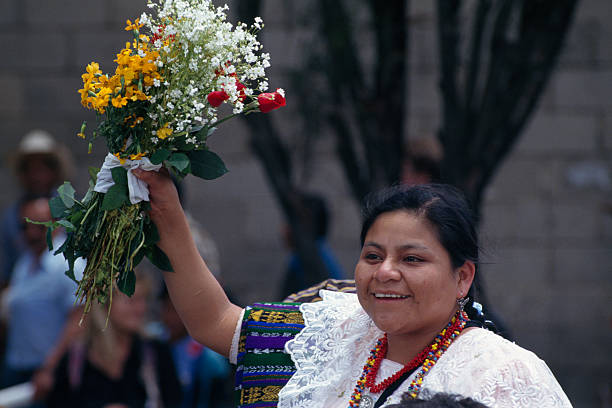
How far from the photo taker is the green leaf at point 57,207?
2715mm

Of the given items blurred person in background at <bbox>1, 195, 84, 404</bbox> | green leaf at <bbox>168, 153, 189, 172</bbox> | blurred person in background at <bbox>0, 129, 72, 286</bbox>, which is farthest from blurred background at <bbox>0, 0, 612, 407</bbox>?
green leaf at <bbox>168, 153, 189, 172</bbox>

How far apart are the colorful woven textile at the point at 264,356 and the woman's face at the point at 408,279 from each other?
0.39 meters

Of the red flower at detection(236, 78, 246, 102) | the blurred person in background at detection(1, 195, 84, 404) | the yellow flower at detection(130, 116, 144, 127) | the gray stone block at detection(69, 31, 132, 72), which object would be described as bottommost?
the blurred person in background at detection(1, 195, 84, 404)

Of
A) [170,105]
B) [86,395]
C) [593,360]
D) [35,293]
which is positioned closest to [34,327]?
[35,293]

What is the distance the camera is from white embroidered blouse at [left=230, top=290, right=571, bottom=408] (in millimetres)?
2299

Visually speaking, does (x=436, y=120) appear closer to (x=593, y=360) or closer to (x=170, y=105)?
(x=593, y=360)

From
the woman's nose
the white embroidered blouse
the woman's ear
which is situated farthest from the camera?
the woman's ear

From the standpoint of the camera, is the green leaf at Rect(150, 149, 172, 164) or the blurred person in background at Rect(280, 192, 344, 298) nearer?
the green leaf at Rect(150, 149, 172, 164)

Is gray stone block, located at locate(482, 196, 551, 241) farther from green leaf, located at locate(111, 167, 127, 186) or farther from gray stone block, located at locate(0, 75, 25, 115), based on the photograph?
green leaf, located at locate(111, 167, 127, 186)

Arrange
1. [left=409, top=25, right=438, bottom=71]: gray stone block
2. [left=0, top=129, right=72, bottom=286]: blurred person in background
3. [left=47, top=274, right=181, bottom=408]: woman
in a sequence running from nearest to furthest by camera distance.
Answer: [left=47, top=274, right=181, bottom=408]: woman, [left=0, top=129, right=72, bottom=286]: blurred person in background, [left=409, top=25, right=438, bottom=71]: gray stone block

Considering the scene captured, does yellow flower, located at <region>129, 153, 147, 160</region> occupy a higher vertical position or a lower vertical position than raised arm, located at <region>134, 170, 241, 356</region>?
higher

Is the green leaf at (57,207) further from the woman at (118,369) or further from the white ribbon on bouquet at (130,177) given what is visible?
the woman at (118,369)

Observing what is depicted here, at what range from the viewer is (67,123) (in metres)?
7.27

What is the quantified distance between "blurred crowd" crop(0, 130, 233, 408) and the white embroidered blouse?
6.34 feet
